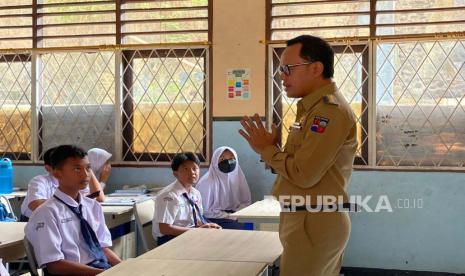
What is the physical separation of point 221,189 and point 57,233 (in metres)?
2.24

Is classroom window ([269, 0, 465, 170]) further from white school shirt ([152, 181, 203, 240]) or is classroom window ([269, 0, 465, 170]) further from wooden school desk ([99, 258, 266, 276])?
wooden school desk ([99, 258, 266, 276])

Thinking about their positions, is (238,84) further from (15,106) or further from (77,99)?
(15,106)

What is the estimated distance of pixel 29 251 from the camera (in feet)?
7.56

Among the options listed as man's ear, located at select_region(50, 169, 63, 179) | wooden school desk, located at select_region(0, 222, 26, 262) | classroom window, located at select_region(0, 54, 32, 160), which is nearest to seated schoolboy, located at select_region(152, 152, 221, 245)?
wooden school desk, located at select_region(0, 222, 26, 262)

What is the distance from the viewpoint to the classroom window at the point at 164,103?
15.6 feet

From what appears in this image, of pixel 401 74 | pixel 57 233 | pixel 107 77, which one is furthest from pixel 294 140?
pixel 107 77

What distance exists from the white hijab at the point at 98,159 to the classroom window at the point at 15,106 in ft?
2.67

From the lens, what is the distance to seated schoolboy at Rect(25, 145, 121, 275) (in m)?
2.26

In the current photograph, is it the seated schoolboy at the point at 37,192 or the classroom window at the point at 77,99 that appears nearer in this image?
the seated schoolboy at the point at 37,192

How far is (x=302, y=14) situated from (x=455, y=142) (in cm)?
151

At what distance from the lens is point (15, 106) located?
5.14 m

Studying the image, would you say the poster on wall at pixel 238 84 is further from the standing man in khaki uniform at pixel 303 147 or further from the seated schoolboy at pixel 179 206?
the standing man in khaki uniform at pixel 303 147

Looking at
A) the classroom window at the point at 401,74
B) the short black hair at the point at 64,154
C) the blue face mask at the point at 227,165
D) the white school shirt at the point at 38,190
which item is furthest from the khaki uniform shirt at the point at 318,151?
the classroom window at the point at 401,74

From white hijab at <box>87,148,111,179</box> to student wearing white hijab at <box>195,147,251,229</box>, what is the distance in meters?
0.79
